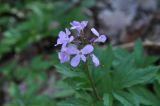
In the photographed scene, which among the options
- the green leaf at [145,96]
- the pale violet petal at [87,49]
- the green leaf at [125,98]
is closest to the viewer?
the pale violet petal at [87,49]

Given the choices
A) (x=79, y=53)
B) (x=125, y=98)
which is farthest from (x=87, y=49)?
(x=125, y=98)

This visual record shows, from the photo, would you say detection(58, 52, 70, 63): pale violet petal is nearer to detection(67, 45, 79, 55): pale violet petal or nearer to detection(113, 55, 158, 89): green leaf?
detection(67, 45, 79, 55): pale violet petal

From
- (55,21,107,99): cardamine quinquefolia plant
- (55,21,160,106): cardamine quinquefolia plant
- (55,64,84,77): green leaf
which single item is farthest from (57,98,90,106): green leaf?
(55,21,107,99): cardamine quinquefolia plant

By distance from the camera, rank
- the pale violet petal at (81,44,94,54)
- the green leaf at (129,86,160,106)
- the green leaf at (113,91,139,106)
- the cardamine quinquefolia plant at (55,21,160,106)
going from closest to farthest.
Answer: the pale violet petal at (81,44,94,54) → the cardamine quinquefolia plant at (55,21,160,106) → the green leaf at (113,91,139,106) → the green leaf at (129,86,160,106)

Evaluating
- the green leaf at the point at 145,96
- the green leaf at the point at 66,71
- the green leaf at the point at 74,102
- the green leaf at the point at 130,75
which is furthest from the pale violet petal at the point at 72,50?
the green leaf at the point at 145,96

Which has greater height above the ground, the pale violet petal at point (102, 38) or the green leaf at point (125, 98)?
the pale violet petal at point (102, 38)

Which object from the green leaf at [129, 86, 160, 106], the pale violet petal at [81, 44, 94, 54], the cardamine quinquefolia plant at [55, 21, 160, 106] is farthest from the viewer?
the green leaf at [129, 86, 160, 106]

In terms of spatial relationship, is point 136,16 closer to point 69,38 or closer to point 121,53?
point 121,53

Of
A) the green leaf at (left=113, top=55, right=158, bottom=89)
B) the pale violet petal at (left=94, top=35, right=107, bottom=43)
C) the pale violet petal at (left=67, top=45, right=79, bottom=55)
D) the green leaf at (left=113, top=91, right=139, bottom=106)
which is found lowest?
the green leaf at (left=113, top=91, right=139, bottom=106)

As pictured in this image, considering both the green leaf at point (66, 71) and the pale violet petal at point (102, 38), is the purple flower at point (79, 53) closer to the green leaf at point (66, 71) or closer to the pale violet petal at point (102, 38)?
the pale violet petal at point (102, 38)

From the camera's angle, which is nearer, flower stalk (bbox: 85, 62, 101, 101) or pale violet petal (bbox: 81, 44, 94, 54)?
pale violet petal (bbox: 81, 44, 94, 54)

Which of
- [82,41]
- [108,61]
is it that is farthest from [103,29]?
[82,41]

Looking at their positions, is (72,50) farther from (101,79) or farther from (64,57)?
(101,79)
